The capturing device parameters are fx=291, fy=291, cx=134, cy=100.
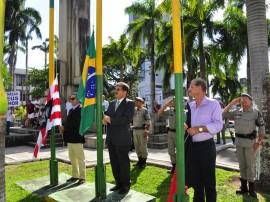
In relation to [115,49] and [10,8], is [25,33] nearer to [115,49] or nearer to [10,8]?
[10,8]

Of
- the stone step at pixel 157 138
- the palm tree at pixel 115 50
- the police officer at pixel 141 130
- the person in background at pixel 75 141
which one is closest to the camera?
the person in background at pixel 75 141

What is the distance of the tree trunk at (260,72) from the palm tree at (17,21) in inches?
1331

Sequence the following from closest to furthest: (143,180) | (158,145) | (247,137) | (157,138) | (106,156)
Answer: (247,137)
(143,180)
(106,156)
(158,145)
(157,138)

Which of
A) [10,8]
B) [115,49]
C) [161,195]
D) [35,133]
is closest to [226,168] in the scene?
[161,195]

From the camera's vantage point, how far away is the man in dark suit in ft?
16.3

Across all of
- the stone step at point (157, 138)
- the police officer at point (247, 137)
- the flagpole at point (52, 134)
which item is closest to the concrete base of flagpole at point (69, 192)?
the flagpole at point (52, 134)

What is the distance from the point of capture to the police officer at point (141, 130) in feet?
26.5

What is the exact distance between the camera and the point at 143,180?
261 inches

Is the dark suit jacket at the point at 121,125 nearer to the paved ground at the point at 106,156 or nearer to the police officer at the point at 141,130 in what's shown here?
the police officer at the point at 141,130

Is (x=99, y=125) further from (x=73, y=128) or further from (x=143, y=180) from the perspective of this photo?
(x=143, y=180)

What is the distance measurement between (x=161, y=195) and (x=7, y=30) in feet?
118

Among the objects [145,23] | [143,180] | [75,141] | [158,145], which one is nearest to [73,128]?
[75,141]

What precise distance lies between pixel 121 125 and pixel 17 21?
117ft

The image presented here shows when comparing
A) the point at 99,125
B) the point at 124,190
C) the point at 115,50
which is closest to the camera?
the point at 99,125
